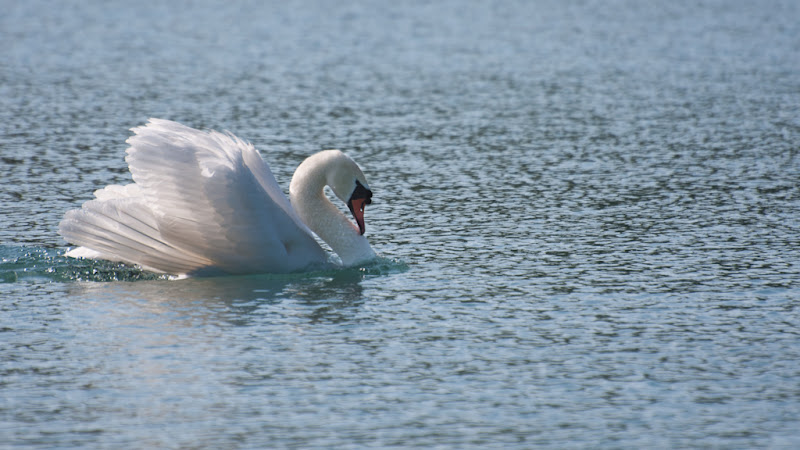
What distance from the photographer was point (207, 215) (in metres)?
9.79

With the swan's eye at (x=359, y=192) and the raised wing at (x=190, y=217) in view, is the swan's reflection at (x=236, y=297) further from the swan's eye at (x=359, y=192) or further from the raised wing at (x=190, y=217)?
the swan's eye at (x=359, y=192)

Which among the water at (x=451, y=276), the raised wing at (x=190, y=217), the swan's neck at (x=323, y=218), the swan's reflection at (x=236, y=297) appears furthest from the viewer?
the swan's neck at (x=323, y=218)

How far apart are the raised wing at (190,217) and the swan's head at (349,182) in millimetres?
563

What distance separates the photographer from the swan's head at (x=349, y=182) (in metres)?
10.6

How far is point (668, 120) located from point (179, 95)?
7.88 meters

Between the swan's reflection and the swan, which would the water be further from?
the swan

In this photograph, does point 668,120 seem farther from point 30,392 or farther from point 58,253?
point 30,392

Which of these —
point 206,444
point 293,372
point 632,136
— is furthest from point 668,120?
point 206,444

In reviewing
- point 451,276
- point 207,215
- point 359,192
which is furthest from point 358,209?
point 207,215

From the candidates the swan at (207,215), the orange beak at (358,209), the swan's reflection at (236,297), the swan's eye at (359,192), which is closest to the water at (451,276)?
the swan's reflection at (236,297)

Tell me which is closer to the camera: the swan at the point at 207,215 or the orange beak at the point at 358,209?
the swan at the point at 207,215

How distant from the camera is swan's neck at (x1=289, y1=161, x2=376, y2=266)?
10438 millimetres

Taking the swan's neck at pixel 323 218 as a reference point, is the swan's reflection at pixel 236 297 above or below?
below

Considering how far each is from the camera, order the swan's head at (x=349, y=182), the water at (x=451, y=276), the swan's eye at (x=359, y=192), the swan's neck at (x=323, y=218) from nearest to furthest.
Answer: the water at (x=451, y=276) < the swan's neck at (x=323, y=218) < the swan's head at (x=349, y=182) < the swan's eye at (x=359, y=192)
